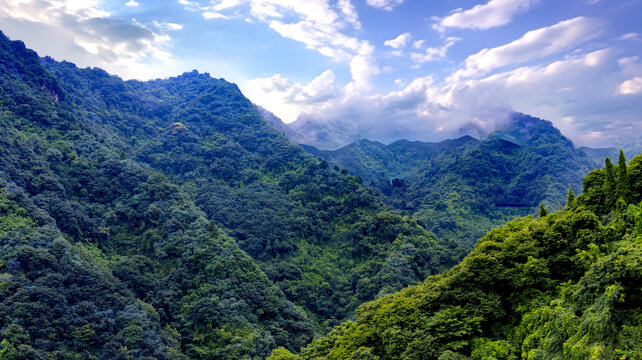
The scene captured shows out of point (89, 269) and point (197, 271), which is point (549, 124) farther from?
point (89, 269)

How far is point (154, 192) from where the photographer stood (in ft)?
152

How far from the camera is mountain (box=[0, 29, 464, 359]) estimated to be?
28.8 meters

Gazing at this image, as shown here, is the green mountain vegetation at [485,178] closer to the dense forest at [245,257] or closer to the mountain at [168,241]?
the dense forest at [245,257]

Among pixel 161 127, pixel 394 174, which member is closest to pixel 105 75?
pixel 161 127

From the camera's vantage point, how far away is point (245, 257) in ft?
138

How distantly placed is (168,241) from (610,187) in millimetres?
38971

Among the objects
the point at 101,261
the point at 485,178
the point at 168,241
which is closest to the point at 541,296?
the point at 168,241

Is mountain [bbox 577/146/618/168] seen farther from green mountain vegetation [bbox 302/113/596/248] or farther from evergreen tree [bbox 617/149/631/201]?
evergreen tree [bbox 617/149/631/201]

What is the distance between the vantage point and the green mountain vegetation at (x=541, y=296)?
995 centimetres

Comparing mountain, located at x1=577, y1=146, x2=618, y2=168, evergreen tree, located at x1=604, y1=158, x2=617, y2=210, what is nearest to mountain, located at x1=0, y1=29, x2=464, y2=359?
evergreen tree, located at x1=604, y1=158, x2=617, y2=210

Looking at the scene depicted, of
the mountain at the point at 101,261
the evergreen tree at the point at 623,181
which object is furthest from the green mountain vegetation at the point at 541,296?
the mountain at the point at 101,261

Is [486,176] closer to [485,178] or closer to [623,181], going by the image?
[485,178]

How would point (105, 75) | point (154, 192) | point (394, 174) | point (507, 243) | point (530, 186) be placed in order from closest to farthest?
point (507, 243) < point (154, 192) < point (530, 186) < point (105, 75) < point (394, 174)

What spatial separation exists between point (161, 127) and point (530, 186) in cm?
8245
